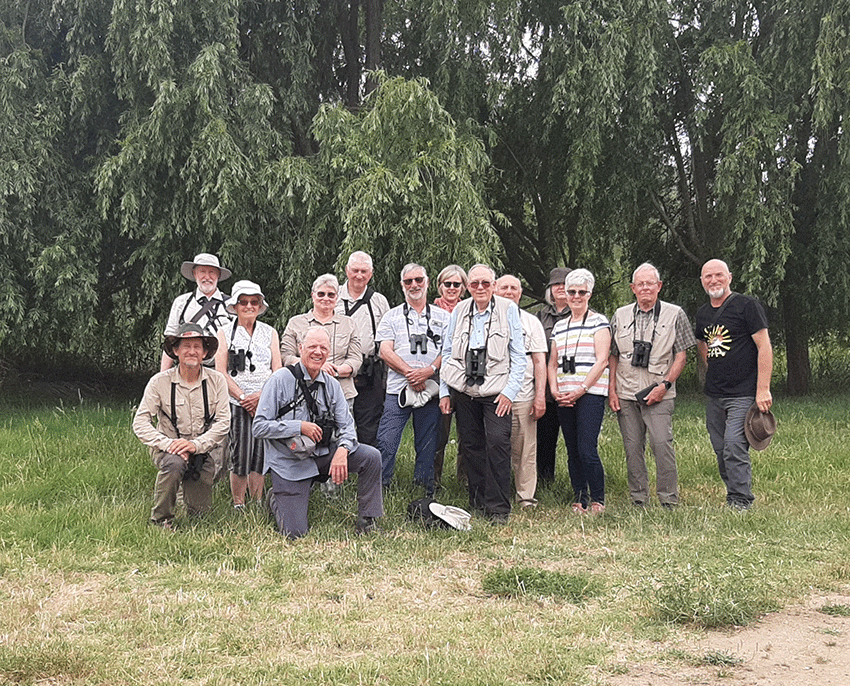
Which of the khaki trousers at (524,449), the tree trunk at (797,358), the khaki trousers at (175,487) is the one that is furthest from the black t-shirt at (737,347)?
the tree trunk at (797,358)

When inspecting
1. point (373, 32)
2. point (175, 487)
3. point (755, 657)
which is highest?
point (373, 32)

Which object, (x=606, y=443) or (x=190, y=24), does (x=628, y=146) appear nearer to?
(x=606, y=443)

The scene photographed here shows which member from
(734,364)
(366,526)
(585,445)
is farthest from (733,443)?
(366,526)

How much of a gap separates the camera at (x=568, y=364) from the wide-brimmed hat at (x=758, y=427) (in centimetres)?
137

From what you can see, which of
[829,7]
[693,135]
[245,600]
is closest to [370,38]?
[693,135]

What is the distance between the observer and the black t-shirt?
7.20 metres

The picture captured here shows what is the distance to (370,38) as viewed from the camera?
1362 centimetres

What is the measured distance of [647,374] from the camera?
7.45 metres

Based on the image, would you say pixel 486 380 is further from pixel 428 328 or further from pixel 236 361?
pixel 236 361

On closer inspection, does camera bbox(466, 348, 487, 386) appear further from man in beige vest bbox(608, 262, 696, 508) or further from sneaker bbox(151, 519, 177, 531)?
sneaker bbox(151, 519, 177, 531)

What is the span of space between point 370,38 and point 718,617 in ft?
35.9

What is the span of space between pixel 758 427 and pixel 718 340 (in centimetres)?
73

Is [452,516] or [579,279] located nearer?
[452,516]

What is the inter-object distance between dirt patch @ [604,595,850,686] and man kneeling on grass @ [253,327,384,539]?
2.80 metres
